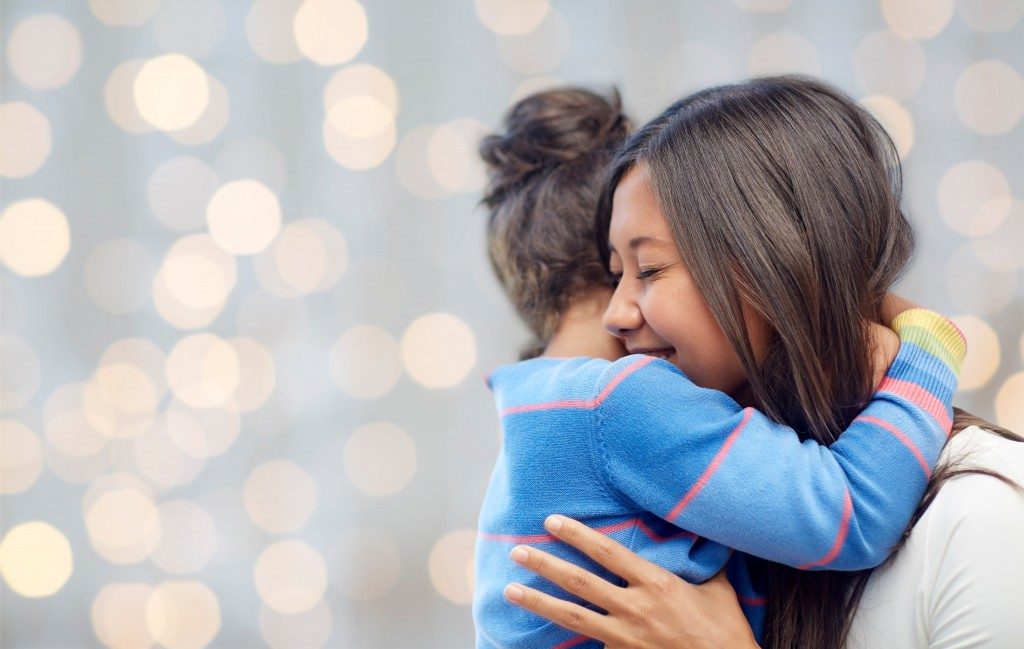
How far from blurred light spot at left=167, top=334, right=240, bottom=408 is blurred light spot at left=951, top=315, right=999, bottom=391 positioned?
4.66ft

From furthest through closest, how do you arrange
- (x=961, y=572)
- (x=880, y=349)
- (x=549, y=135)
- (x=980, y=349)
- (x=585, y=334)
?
(x=980, y=349)
(x=549, y=135)
(x=585, y=334)
(x=880, y=349)
(x=961, y=572)

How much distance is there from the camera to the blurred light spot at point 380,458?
A: 1.74m

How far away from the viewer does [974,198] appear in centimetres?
170

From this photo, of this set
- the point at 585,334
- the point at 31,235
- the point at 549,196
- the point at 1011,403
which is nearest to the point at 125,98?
the point at 31,235

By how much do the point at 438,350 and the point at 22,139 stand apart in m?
0.95

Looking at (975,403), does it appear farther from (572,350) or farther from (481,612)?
(481,612)

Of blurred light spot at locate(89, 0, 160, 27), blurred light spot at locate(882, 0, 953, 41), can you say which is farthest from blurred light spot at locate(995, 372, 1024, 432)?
blurred light spot at locate(89, 0, 160, 27)

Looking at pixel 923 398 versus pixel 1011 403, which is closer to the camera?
pixel 923 398

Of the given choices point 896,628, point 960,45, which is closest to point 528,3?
point 960,45

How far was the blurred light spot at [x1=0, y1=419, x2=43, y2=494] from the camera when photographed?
5.77 feet

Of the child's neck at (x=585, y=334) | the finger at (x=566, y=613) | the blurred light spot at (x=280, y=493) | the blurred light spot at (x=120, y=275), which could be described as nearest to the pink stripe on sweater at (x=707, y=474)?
the finger at (x=566, y=613)

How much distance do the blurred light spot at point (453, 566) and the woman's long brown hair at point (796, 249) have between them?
97 centimetres

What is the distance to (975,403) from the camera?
66.9 inches

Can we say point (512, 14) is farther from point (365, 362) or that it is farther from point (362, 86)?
point (365, 362)
